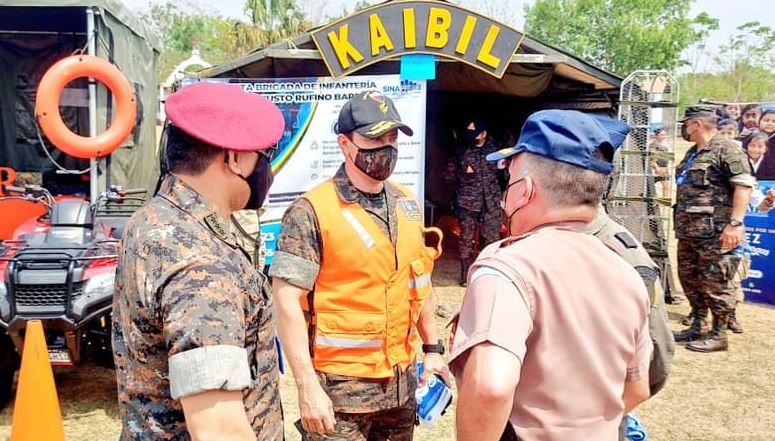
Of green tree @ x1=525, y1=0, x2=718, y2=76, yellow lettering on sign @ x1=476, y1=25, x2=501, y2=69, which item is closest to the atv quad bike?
yellow lettering on sign @ x1=476, y1=25, x2=501, y2=69

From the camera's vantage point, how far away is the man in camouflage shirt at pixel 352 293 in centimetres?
206

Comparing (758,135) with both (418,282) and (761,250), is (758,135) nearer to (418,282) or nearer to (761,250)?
(761,250)

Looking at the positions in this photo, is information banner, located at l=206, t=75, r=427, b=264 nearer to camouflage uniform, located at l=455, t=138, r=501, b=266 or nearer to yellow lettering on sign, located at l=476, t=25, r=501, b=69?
yellow lettering on sign, located at l=476, t=25, r=501, b=69

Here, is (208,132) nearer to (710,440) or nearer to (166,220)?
(166,220)

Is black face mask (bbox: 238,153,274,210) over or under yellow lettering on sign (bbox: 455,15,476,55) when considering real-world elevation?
under

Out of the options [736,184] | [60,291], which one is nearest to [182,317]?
[60,291]

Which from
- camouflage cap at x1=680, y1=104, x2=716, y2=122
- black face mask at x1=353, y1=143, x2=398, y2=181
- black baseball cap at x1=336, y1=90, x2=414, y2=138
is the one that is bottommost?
black face mask at x1=353, y1=143, x2=398, y2=181

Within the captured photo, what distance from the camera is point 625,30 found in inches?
1235

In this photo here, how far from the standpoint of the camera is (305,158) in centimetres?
630

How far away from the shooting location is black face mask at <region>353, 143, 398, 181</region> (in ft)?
7.42

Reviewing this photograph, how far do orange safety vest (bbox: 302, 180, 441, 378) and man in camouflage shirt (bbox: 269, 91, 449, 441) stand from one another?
0.04 ft

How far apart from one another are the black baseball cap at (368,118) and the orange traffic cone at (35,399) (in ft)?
6.58

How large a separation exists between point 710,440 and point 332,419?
298cm

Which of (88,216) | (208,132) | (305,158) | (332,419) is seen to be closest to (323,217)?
(332,419)
